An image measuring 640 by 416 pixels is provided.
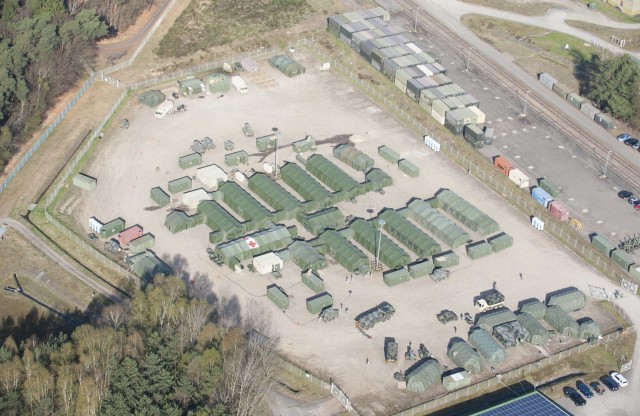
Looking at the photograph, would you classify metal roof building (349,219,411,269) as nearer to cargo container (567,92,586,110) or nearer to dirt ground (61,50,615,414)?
dirt ground (61,50,615,414)

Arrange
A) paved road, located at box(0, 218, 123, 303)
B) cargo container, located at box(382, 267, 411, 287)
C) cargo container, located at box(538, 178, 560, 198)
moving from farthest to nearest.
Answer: cargo container, located at box(538, 178, 560, 198) → cargo container, located at box(382, 267, 411, 287) → paved road, located at box(0, 218, 123, 303)

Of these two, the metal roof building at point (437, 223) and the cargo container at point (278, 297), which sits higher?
the metal roof building at point (437, 223)

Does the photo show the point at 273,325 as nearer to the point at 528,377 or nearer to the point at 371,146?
the point at 528,377

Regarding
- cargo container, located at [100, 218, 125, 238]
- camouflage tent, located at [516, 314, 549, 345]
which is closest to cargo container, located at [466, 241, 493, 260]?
camouflage tent, located at [516, 314, 549, 345]

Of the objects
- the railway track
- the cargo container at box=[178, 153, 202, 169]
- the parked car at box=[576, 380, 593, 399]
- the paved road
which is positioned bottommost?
the paved road

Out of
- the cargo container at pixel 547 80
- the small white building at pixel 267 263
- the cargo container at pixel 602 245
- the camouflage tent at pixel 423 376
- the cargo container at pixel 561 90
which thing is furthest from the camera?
the cargo container at pixel 547 80

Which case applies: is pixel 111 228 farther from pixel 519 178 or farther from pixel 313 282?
pixel 519 178

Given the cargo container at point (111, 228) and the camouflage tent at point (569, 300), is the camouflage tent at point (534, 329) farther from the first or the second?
the cargo container at point (111, 228)

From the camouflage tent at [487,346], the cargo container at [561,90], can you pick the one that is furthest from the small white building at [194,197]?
the cargo container at [561,90]
